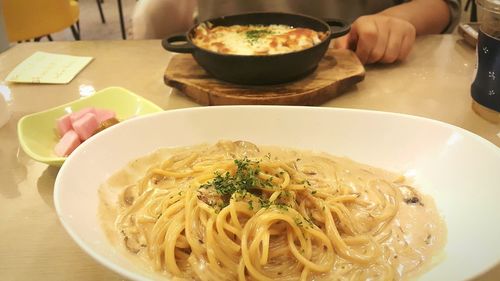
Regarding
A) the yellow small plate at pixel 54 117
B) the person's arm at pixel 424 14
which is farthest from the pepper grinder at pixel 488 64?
the yellow small plate at pixel 54 117

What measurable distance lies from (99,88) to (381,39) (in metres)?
1.06

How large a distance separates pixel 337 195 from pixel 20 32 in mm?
2682

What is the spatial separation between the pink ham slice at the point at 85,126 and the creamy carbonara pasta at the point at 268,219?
26 cm

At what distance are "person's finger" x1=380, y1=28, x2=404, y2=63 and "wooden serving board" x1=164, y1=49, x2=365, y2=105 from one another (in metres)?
0.14

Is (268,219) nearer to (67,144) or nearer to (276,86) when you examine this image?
(67,144)

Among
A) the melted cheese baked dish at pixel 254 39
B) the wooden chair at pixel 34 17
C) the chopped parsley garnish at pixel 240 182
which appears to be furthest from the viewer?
the wooden chair at pixel 34 17

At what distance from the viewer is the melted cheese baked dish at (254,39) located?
5.18 feet

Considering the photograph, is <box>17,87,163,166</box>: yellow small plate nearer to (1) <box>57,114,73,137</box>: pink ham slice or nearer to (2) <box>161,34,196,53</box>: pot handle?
(1) <box>57,114,73,137</box>: pink ham slice

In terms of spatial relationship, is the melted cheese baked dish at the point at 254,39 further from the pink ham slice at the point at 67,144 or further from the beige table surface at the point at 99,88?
the pink ham slice at the point at 67,144

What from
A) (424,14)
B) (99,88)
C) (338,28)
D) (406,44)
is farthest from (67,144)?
(424,14)

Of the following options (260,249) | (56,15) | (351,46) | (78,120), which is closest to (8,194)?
(78,120)

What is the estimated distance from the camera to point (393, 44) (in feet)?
5.80

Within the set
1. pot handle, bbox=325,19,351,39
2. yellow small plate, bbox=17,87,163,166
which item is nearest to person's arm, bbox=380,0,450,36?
pot handle, bbox=325,19,351,39

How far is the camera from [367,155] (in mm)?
1140
